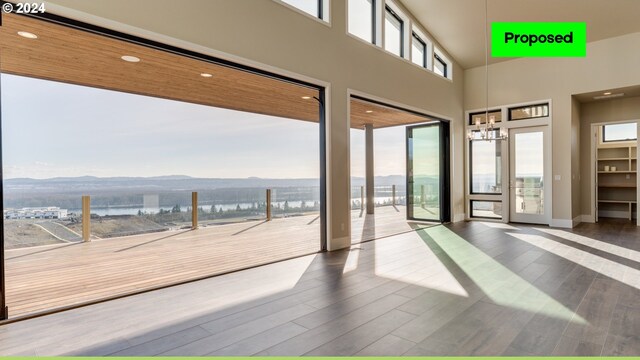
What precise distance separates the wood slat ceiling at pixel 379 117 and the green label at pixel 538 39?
7.30 ft

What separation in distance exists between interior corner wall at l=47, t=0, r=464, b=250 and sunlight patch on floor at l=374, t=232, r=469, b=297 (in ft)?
3.58

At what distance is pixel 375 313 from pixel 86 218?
587cm

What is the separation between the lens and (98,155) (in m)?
8.15

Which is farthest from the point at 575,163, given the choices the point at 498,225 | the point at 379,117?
the point at 379,117

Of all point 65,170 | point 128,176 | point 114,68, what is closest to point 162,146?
point 128,176

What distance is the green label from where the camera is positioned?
697cm

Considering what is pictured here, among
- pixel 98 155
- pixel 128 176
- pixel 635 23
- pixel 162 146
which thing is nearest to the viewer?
pixel 635 23

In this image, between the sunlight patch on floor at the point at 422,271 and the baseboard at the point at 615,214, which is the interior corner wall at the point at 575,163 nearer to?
the baseboard at the point at 615,214

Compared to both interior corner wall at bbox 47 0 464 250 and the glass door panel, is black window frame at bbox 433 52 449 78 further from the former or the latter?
the glass door panel

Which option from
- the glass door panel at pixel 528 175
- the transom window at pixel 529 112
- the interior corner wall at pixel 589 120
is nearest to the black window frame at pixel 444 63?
the transom window at pixel 529 112

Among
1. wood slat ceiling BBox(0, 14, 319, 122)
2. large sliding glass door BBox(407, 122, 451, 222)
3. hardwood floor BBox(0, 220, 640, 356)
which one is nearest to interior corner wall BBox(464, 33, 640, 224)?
large sliding glass door BBox(407, 122, 451, 222)

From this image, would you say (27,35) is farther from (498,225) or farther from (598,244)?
(498,225)

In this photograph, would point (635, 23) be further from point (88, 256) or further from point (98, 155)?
point (98, 155)

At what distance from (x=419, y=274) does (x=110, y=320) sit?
304 cm
